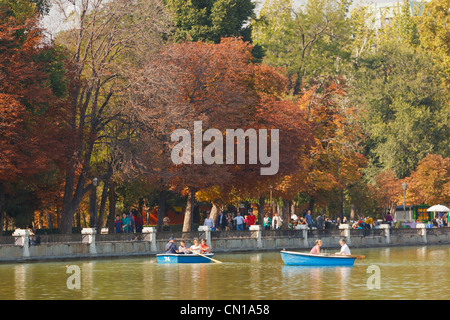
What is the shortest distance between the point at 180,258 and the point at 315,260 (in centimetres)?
672

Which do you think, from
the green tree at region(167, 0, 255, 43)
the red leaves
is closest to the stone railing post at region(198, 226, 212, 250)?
the red leaves

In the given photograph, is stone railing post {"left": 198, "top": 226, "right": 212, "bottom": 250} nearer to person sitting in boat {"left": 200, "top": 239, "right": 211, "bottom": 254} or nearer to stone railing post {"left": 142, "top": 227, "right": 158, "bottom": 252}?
stone railing post {"left": 142, "top": 227, "right": 158, "bottom": 252}

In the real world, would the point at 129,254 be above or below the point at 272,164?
below

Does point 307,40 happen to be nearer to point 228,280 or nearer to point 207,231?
point 207,231

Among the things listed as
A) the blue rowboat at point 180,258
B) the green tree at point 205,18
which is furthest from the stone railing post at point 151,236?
the green tree at point 205,18

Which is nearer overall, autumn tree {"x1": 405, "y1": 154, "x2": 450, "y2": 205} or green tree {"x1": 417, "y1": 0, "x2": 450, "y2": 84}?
autumn tree {"x1": 405, "y1": 154, "x2": 450, "y2": 205}

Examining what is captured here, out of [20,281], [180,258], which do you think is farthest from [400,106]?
[20,281]

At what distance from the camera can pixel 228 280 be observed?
30672 mm

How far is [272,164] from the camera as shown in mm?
53969

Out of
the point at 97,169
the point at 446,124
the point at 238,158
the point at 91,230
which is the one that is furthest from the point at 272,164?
the point at 446,124

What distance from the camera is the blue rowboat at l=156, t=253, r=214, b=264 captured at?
38.4 metres

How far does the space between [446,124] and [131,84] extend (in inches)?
1616

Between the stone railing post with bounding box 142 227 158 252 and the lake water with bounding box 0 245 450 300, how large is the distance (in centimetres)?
297

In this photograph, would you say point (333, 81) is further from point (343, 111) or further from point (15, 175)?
point (15, 175)
